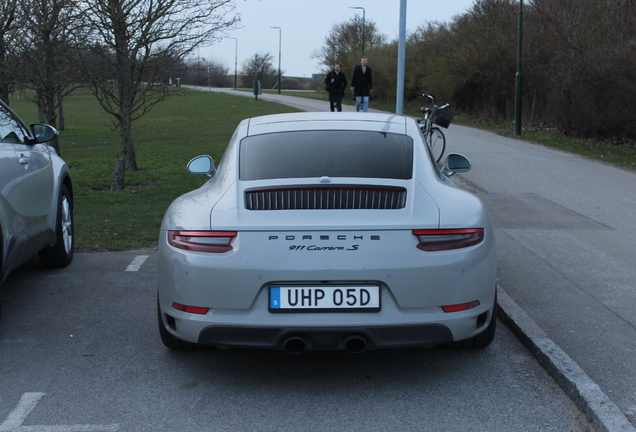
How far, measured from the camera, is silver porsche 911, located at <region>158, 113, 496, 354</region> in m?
3.51

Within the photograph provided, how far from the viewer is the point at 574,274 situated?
6.21 meters

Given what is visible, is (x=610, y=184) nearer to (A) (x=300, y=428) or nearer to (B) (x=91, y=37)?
(B) (x=91, y=37)

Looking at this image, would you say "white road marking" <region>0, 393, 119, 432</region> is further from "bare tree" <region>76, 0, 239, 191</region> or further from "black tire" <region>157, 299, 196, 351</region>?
"bare tree" <region>76, 0, 239, 191</region>

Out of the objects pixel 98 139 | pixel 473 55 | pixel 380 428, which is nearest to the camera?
pixel 380 428

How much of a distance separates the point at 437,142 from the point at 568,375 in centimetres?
1074

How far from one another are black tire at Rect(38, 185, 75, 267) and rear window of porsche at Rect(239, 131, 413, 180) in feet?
8.29

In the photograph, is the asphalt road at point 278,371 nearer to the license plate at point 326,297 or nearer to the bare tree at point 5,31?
the license plate at point 326,297

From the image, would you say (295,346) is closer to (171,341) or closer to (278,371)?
(278,371)

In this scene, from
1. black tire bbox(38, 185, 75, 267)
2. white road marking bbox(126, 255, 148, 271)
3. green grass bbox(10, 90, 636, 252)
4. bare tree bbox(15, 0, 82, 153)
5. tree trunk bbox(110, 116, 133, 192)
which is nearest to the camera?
black tire bbox(38, 185, 75, 267)

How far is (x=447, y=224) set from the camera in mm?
3629

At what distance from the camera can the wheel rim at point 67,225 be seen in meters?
6.53

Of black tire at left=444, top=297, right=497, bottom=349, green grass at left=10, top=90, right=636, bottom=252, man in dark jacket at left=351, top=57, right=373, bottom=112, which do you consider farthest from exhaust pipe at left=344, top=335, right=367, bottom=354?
man in dark jacket at left=351, top=57, right=373, bottom=112

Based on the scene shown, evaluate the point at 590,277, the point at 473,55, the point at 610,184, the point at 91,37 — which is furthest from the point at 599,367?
the point at 473,55

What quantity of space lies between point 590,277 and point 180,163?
1175cm
